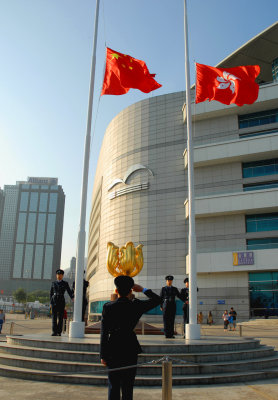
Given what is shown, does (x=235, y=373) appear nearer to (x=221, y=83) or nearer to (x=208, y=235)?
(x=221, y=83)

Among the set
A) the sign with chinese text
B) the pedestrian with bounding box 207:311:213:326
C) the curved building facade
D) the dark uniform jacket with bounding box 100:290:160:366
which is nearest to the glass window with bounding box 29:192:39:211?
the curved building facade

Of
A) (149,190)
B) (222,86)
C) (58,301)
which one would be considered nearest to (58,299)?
(58,301)

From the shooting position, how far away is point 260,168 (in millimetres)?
32625

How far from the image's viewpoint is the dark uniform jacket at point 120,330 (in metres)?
3.90

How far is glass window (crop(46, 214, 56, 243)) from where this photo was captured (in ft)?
542

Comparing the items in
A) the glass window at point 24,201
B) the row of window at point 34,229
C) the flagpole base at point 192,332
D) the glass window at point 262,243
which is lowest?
the flagpole base at point 192,332

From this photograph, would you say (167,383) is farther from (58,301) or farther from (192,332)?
(58,301)

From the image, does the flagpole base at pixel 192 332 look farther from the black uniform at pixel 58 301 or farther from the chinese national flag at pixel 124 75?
the chinese national flag at pixel 124 75

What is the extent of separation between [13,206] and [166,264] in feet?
531

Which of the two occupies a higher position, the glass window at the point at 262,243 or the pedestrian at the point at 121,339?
the glass window at the point at 262,243

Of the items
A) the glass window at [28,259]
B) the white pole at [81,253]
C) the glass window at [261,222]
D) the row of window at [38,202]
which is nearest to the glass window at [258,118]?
the glass window at [261,222]

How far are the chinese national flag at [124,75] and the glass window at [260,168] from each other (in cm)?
2269

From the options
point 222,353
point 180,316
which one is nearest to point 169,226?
point 180,316

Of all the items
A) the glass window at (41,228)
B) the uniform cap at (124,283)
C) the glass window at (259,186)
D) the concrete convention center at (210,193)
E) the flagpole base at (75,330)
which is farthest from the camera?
the glass window at (41,228)
